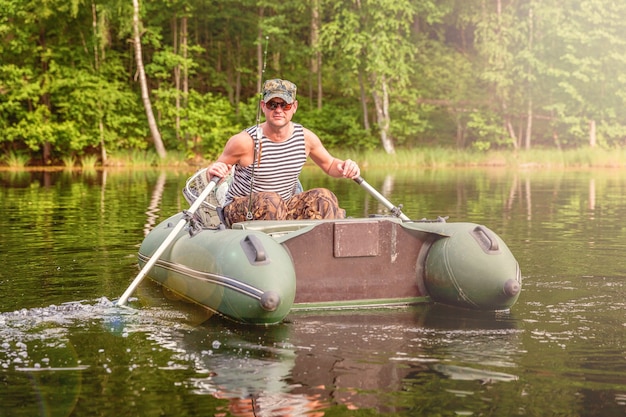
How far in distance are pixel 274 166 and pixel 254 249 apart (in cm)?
130

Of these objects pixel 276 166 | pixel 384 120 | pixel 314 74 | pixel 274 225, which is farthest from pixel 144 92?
pixel 274 225

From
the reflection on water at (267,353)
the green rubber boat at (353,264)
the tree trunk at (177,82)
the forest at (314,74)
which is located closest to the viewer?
the reflection on water at (267,353)

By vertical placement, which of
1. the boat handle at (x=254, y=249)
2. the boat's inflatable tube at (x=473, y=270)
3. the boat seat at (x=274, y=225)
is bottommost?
the boat's inflatable tube at (x=473, y=270)

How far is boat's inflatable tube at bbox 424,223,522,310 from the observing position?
7059 millimetres

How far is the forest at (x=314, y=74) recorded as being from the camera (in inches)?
1294

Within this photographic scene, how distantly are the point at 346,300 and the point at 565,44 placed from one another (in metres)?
32.8

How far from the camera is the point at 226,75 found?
37938 mm

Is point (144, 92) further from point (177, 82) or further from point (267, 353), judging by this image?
point (267, 353)

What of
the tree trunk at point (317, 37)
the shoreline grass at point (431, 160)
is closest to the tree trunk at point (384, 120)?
the shoreline grass at point (431, 160)

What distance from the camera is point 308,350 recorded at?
591 centimetres

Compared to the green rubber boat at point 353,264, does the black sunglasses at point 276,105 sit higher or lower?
higher

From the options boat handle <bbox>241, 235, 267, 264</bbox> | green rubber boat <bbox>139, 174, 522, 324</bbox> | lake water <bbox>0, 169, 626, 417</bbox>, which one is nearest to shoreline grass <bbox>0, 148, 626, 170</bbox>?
lake water <bbox>0, 169, 626, 417</bbox>

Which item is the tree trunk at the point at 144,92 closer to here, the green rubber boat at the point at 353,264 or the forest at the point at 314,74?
the forest at the point at 314,74

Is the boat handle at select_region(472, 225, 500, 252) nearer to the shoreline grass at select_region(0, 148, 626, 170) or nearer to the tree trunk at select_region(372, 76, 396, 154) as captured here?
the shoreline grass at select_region(0, 148, 626, 170)
